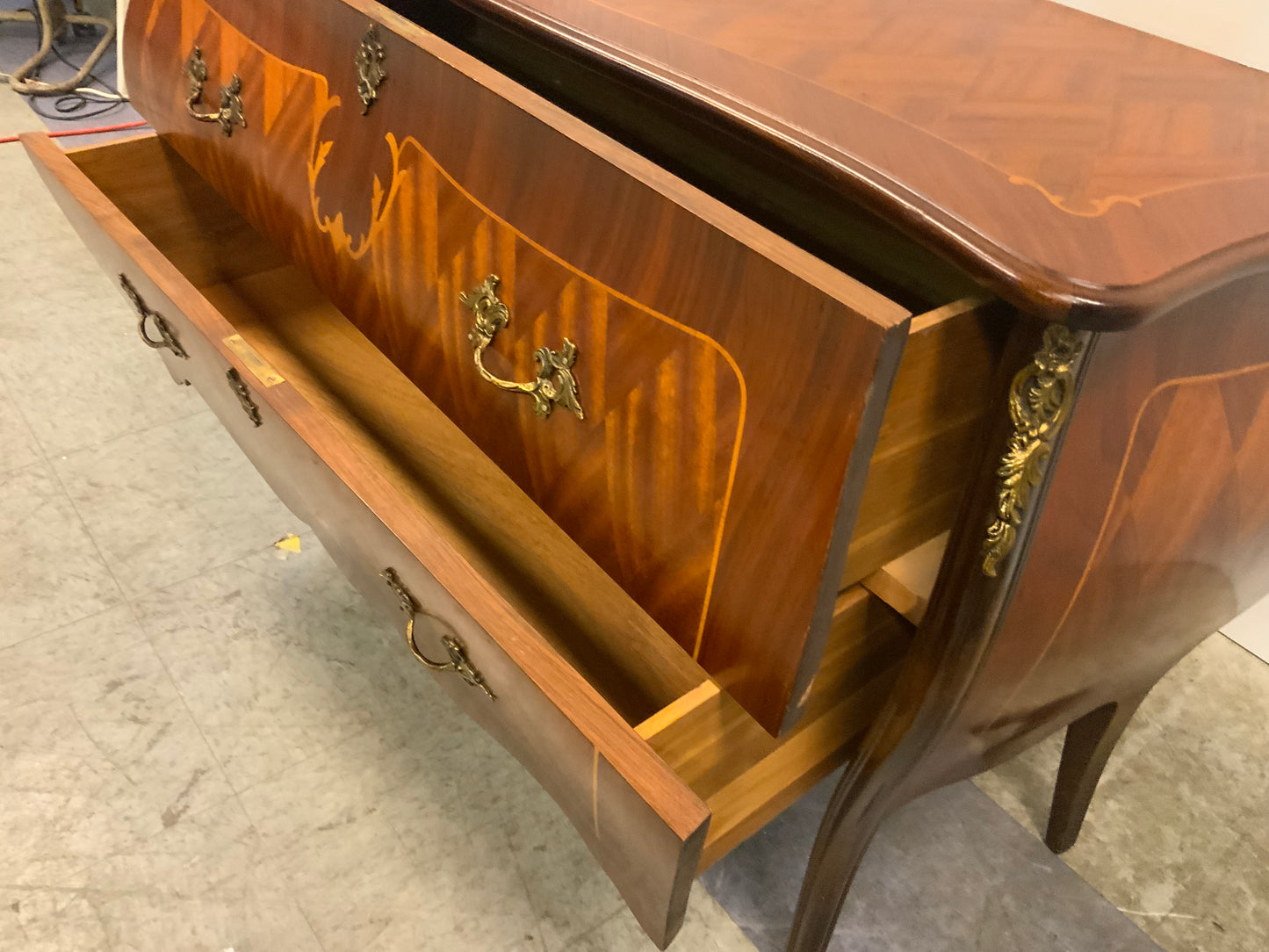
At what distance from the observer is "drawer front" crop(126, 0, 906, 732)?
1.42ft

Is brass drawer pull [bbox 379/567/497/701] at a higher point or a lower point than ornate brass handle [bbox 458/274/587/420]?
lower

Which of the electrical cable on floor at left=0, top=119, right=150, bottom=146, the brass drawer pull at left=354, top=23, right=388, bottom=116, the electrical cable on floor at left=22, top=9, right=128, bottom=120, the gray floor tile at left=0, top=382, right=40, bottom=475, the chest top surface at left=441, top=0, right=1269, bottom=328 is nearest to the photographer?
the chest top surface at left=441, top=0, right=1269, bottom=328

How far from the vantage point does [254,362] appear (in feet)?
2.34

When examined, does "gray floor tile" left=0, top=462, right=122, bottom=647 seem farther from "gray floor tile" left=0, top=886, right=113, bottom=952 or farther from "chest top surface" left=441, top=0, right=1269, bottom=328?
"chest top surface" left=441, top=0, right=1269, bottom=328

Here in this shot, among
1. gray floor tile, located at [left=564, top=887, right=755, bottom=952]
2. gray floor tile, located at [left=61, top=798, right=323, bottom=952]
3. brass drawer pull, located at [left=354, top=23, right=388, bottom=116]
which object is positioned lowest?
gray floor tile, located at [left=61, top=798, right=323, bottom=952]

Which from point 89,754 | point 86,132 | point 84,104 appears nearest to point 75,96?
point 84,104

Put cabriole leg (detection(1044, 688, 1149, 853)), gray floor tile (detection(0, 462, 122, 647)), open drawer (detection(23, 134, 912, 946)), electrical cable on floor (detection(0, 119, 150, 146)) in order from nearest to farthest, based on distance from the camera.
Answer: open drawer (detection(23, 134, 912, 946)) → cabriole leg (detection(1044, 688, 1149, 853)) → gray floor tile (detection(0, 462, 122, 647)) → electrical cable on floor (detection(0, 119, 150, 146))

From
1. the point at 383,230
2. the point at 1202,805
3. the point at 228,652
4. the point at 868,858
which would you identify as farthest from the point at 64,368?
the point at 1202,805

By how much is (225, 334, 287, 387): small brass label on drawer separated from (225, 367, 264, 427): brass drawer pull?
13mm

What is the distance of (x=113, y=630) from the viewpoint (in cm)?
108

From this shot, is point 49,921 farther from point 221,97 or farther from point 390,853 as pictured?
point 221,97

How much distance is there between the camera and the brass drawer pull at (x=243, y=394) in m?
0.71

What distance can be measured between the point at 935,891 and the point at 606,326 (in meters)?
0.71

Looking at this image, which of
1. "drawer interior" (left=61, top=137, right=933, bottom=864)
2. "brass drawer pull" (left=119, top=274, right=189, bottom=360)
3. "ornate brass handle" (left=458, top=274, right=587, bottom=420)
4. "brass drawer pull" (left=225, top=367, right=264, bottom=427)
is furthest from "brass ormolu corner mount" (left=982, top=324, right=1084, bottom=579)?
"brass drawer pull" (left=119, top=274, right=189, bottom=360)
